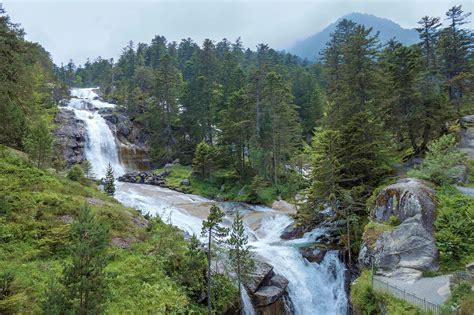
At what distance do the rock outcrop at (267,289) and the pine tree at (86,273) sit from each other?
9.75m

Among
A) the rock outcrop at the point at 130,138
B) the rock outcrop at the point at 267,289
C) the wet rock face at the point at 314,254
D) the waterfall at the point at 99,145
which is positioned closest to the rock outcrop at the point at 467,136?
the wet rock face at the point at 314,254

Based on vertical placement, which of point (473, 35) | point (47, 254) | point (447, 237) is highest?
point (473, 35)

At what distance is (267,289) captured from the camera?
1923 cm

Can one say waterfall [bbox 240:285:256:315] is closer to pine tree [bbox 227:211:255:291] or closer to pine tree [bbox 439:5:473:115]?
pine tree [bbox 227:211:255:291]

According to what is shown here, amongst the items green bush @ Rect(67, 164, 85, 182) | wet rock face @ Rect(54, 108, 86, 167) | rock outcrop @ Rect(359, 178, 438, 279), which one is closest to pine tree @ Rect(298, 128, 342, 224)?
rock outcrop @ Rect(359, 178, 438, 279)

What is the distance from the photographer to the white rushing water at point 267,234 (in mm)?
20641

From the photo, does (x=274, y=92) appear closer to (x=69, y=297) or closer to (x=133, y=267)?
(x=133, y=267)

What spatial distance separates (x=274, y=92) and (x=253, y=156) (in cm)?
789

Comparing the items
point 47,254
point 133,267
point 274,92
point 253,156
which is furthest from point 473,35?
point 47,254

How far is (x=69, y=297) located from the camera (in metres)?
9.69

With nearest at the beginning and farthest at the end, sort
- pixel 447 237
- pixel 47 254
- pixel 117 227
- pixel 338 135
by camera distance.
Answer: pixel 47 254 < pixel 447 237 < pixel 117 227 < pixel 338 135

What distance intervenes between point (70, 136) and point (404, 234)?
47.2m

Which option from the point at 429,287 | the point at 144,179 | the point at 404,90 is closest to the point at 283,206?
the point at 404,90

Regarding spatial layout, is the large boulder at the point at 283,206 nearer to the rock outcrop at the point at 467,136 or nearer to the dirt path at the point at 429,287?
the rock outcrop at the point at 467,136
